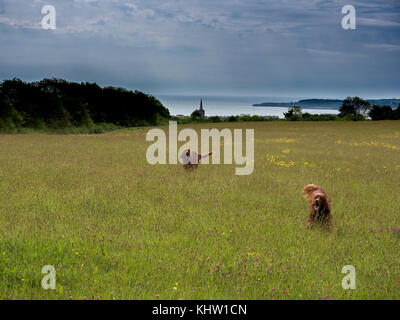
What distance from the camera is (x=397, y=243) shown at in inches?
257

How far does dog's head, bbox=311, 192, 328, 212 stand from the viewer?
677cm

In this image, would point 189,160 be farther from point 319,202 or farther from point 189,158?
point 319,202

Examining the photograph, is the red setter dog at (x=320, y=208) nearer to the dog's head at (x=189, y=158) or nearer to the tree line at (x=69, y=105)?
the dog's head at (x=189, y=158)

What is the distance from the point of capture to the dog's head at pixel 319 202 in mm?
6769

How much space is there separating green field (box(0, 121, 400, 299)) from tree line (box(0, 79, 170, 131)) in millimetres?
47823

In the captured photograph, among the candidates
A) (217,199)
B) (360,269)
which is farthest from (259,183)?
(360,269)

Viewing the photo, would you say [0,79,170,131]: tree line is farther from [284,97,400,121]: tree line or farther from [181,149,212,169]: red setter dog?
[181,149,212,169]: red setter dog

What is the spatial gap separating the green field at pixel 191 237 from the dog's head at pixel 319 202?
1.75 ft

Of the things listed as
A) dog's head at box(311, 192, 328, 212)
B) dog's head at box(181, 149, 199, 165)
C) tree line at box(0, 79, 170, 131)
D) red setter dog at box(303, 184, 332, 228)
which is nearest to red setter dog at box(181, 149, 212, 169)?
dog's head at box(181, 149, 199, 165)

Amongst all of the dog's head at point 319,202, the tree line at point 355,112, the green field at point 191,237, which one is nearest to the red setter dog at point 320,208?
the dog's head at point 319,202

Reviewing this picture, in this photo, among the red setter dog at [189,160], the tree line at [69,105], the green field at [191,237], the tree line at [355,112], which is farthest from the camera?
the tree line at [355,112]

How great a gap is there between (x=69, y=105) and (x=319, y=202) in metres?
64.9

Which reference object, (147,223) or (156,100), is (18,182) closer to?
(147,223)
